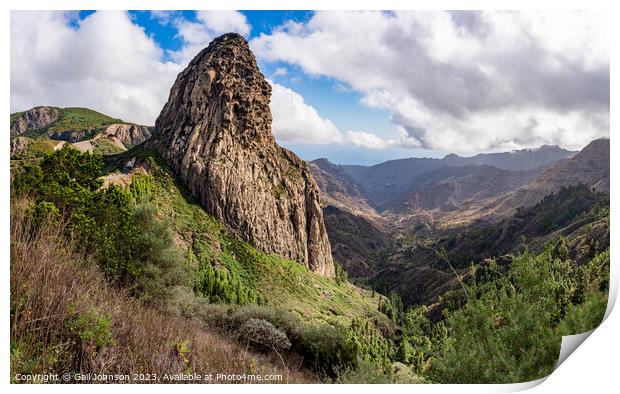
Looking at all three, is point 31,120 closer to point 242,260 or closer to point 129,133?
point 242,260

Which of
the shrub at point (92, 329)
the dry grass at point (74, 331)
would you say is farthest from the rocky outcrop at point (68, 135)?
the shrub at point (92, 329)

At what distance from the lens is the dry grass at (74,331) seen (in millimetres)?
7605

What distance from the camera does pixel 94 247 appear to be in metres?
14.7

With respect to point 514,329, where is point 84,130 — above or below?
above

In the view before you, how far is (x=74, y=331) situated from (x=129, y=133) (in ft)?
442

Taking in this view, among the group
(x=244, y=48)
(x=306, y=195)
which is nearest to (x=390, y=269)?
(x=306, y=195)

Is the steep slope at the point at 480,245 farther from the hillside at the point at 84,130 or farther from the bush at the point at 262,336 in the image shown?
the bush at the point at 262,336

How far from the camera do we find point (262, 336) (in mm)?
13211

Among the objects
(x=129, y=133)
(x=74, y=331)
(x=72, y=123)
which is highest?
(x=129, y=133)

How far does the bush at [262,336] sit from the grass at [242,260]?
85.1 ft

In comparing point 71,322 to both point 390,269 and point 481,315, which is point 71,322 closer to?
point 481,315

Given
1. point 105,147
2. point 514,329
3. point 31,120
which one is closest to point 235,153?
point 105,147

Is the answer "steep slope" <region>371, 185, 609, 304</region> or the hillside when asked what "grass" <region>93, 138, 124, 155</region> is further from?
"steep slope" <region>371, 185, 609, 304</region>
